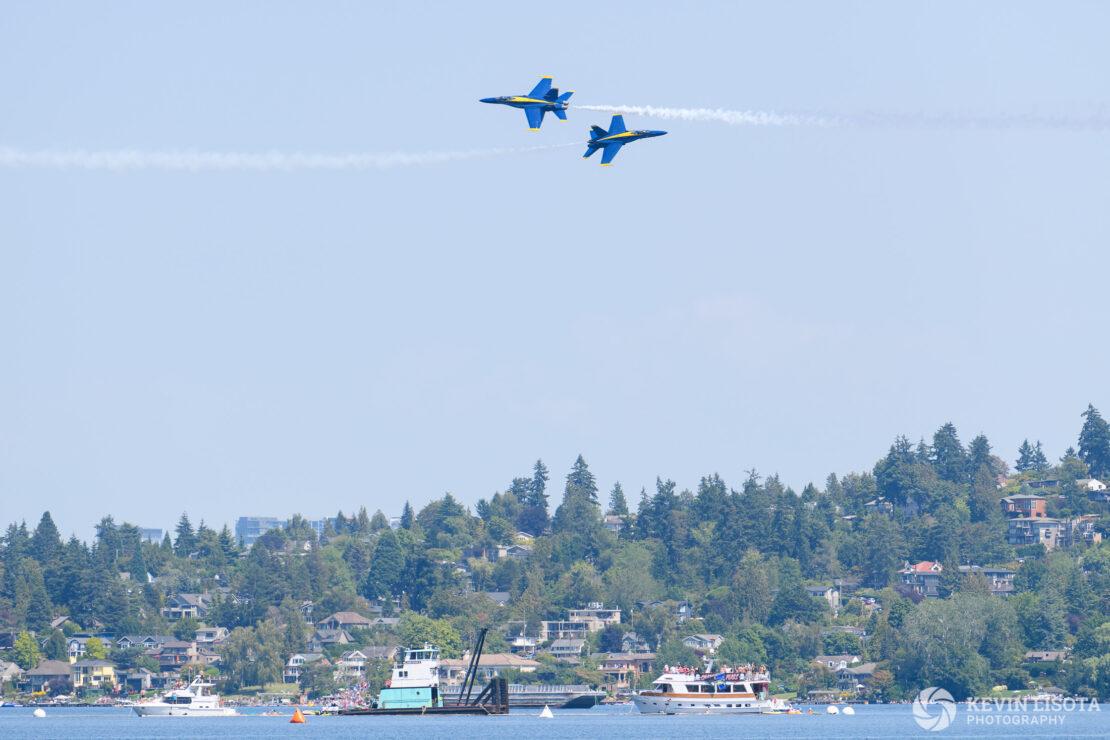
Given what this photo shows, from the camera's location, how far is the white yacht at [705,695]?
18700 cm

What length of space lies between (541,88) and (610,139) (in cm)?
566

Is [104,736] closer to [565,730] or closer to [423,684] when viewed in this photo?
[423,684]

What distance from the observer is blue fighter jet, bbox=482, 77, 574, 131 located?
122312mm

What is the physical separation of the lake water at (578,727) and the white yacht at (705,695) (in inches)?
54.4

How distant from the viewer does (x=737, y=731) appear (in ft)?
557

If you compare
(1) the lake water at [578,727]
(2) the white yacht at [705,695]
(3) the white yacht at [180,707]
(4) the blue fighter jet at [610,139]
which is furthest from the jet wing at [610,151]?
(3) the white yacht at [180,707]

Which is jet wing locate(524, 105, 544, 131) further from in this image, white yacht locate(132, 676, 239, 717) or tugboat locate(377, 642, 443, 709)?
white yacht locate(132, 676, 239, 717)

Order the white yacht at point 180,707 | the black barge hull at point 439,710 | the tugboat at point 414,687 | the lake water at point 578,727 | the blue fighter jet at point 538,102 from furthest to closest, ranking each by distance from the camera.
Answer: the white yacht at point 180,707
the tugboat at point 414,687
the black barge hull at point 439,710
the lake water at point 578,727
the blue fighter jet at point 538,102

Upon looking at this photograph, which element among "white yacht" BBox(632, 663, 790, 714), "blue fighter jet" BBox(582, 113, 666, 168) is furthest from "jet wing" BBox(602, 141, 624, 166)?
"white yacht" BBox(632, 663, 790, 714)

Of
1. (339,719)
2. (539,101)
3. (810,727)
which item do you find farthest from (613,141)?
(339,719)

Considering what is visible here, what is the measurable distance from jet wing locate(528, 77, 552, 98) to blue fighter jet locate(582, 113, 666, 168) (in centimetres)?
430

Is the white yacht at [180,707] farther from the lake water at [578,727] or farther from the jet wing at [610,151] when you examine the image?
the jet wing at [610,151]

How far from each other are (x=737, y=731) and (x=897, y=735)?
1573 centimetres

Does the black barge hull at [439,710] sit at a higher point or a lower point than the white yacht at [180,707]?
lower
